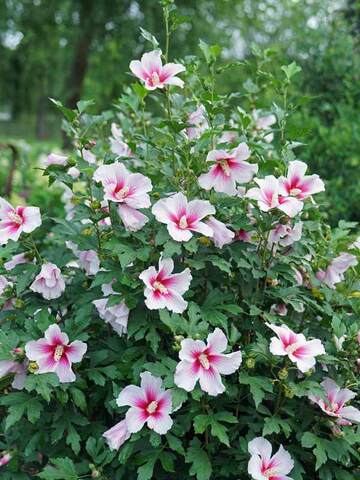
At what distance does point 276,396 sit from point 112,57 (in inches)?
447

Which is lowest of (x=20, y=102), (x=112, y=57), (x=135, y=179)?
(x=20, y=102)

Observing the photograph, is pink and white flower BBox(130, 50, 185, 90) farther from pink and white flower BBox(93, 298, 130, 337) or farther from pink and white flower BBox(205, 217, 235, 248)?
pink and white flower BBox(93, 298, 130, 337)

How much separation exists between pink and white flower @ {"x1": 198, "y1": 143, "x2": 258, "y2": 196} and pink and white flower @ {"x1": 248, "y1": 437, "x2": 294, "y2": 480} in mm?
656

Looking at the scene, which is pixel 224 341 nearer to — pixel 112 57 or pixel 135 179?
pixel 135 179

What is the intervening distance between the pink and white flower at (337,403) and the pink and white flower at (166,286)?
437mm

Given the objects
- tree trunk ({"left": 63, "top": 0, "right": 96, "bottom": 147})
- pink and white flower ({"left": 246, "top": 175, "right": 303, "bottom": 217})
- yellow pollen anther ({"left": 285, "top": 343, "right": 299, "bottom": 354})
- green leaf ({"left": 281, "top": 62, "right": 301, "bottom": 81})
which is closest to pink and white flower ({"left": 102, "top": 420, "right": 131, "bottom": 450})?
yellow pollen anther ({"left": 285, "top": 343, "right": 299, "bottom": 354})

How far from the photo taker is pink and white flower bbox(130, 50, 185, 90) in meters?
1.74

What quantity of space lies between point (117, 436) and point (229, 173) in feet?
2.45

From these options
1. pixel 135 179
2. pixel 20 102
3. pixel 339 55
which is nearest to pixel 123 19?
pixel 339 55

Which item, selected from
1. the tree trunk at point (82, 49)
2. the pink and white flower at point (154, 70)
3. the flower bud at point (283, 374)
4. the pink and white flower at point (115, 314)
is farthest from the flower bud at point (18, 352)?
the tree trunk at point (82, 49)

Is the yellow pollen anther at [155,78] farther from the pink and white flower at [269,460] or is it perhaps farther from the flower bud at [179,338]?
the pink and white flower at [269,460]

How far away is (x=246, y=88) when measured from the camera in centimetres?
233

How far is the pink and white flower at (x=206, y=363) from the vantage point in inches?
60.3

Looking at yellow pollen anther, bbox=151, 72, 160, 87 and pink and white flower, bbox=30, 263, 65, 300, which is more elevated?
yellow pollen anther, bbox=151, 72, 160, 87
